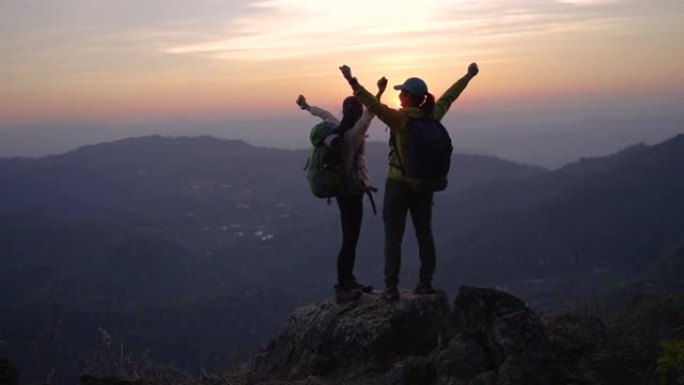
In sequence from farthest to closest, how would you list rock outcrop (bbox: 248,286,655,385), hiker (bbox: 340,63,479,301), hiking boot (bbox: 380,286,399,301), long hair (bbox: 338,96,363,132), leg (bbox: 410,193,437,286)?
1. hiking boot (bbox: 380,286,399,301)
2. long hair (bbox: 338,96,363,132)
3. leg (bbox: 410,193,437,286)
4. hiker (bbox: 340,63,479,301)
5. rock outcrop (bbox: 248,286,655,385)

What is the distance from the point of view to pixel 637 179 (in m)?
157

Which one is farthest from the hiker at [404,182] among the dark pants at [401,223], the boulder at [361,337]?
the boulder at [361,337]

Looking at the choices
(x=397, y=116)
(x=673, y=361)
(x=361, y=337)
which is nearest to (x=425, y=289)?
(x=361, y=337)

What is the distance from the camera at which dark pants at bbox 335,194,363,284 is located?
9250 millimetres

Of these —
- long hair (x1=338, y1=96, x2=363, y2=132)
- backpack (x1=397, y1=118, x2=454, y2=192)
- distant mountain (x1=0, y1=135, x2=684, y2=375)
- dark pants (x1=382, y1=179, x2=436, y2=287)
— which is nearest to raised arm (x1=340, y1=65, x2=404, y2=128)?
backpack (x1=397, y1=118, x2=454, y2=192)

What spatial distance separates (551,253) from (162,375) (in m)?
141

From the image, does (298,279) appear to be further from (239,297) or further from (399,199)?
(399,199)

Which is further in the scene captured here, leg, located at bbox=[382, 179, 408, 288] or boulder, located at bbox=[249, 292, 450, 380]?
leg, located at bbox=[382, 179, 408, 288]

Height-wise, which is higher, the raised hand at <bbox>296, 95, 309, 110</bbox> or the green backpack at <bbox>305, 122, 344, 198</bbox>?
the raised hand at <bbox>296, 95, 309, 110</bbox>

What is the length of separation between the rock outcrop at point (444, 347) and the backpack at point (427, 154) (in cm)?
156

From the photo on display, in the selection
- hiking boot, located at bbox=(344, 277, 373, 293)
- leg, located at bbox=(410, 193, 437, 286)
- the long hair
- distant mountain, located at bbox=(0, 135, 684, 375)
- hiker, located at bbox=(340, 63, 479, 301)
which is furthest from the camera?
distant mountain, located at bbox=(0, 135, 684, 375)

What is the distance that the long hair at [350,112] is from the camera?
898 cm

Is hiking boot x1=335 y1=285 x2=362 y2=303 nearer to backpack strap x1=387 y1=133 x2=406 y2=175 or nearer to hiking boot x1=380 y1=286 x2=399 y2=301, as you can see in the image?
hiking boot x1=380 y1=286 x2=399 y2=301

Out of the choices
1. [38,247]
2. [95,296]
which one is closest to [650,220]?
[95,296]
